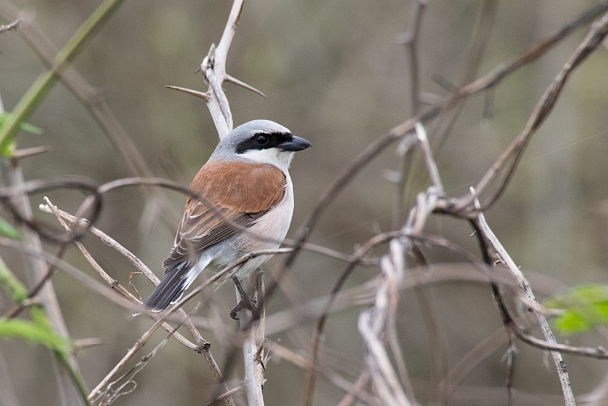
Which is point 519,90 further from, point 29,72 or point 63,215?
point 63,215

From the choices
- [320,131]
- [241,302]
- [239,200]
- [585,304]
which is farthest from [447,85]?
[320,131]

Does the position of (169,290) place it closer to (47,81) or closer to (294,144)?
(294,144)

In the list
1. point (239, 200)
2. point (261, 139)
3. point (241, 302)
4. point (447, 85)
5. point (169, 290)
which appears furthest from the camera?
point (261, 139)

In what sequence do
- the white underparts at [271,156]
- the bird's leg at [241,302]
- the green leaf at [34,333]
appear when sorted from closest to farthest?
the green leaf at [34,333] → the bird's leg at [241,302] → the white underparts at [271,156]

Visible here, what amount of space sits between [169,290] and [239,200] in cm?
92

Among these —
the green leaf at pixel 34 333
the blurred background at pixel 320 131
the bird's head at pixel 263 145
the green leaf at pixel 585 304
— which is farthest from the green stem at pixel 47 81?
the blurred background at pixel 320 131

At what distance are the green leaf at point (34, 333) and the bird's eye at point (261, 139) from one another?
Answer: 126 inches

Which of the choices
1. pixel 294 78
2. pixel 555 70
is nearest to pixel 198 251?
pixel 294 78

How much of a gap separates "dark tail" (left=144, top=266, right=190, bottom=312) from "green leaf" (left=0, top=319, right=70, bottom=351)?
2.03 metres

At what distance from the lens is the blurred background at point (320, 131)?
7441 mm

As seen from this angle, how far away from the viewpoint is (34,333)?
1222mm

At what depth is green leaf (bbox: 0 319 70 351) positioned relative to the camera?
121cm

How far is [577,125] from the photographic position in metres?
7.50

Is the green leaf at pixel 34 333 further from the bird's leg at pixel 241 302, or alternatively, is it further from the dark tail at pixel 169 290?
the dark tail at pixel 169 290
